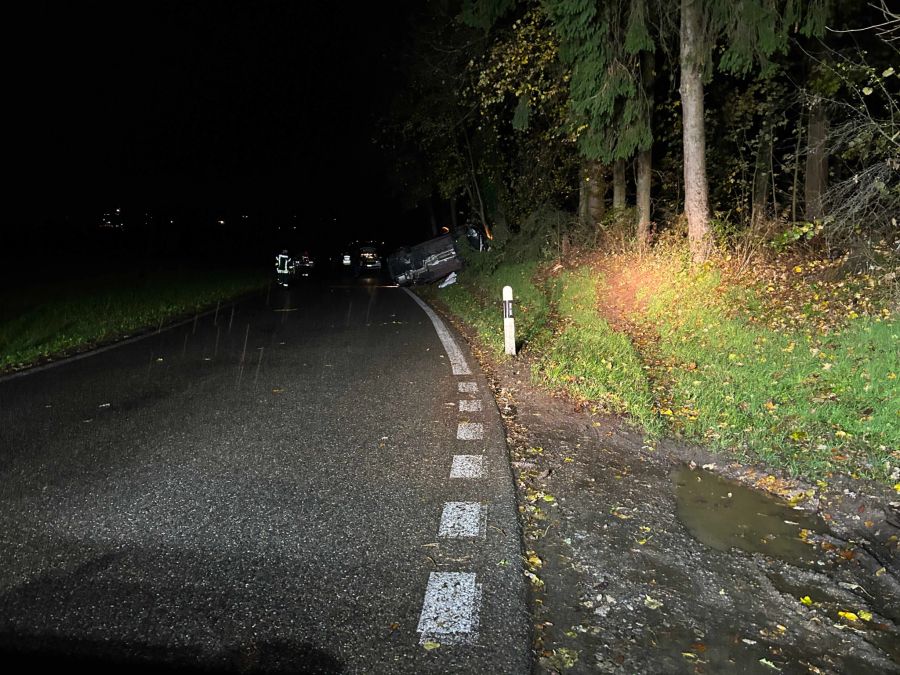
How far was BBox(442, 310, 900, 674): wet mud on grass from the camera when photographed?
284 cm

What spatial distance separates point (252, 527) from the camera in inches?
155

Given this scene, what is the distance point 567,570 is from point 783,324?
6.33 metres

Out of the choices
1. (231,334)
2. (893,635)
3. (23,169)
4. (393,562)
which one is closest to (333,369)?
(231,334)

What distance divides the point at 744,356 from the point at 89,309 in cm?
1481

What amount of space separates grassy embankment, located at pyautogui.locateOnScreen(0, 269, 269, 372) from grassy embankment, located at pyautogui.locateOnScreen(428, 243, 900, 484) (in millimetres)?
7361

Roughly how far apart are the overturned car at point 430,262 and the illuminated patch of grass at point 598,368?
46.3 feet

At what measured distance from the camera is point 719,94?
18.2 meters

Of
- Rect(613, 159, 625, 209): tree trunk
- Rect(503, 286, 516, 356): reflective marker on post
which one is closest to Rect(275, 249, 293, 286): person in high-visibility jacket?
Rect(613, 159, 625, 209): tree trunk

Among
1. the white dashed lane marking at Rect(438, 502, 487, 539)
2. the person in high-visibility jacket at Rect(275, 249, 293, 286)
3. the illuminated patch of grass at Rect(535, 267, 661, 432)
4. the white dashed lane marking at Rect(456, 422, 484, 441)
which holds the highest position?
the person in high-visibility jacket at Rect(275, 249, 293, 286)

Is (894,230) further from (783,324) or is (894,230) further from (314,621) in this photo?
(314,621)

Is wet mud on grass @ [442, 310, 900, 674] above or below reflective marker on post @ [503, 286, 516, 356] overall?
below

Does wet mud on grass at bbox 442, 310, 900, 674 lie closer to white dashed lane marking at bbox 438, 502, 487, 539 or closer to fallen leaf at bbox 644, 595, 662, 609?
fallen leaf at bbox 644, 595, 662, 609

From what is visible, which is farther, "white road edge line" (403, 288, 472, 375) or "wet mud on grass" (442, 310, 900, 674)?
"white road edge line" (403, 288, 472, 375)

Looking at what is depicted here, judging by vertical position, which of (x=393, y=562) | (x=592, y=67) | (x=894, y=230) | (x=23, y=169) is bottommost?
(x=393, y=562)
